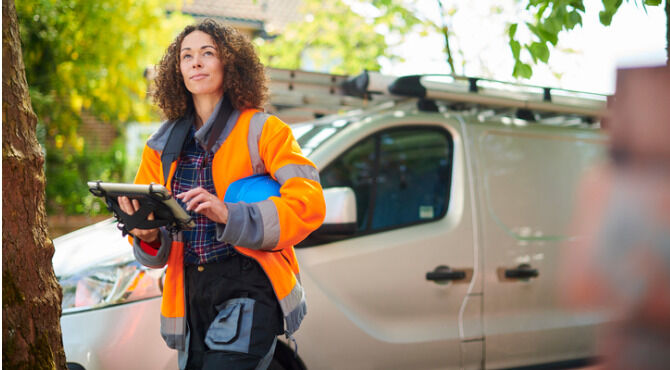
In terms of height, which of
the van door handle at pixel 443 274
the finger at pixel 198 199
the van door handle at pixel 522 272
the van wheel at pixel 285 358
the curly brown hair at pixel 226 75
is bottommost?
the van wheel at pixel 285 358

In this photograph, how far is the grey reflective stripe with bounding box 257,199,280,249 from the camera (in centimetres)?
213

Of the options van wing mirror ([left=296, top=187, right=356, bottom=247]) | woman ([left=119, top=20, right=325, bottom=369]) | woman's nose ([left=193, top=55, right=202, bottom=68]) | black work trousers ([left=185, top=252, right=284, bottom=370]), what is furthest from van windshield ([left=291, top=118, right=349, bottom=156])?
black work trousers ([left=185, top=252, right=284, bottom=370])

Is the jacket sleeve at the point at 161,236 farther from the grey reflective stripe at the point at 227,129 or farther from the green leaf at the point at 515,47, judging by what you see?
the green leaf at the point at 515,47

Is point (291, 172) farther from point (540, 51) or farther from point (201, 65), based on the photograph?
point (540, 51)

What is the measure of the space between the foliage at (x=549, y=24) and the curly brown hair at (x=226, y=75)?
4.80 feet

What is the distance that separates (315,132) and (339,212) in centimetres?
79

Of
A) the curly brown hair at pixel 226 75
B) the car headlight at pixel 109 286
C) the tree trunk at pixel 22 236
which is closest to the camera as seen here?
the tree trunk at pixel 22 236

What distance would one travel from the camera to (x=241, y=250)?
2266 mm

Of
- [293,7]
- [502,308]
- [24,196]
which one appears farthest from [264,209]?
[293,7]

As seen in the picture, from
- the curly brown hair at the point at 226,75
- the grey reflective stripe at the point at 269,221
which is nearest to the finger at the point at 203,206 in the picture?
the grey reflective stripe at the point at 269,221

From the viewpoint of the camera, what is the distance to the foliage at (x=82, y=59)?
10.6 meters

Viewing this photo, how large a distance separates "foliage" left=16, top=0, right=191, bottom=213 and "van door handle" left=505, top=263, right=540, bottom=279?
27.3ft

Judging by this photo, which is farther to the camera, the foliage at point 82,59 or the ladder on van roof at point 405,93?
the foliage at point 82,59

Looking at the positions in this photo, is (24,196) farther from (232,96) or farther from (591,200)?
(591,200)
